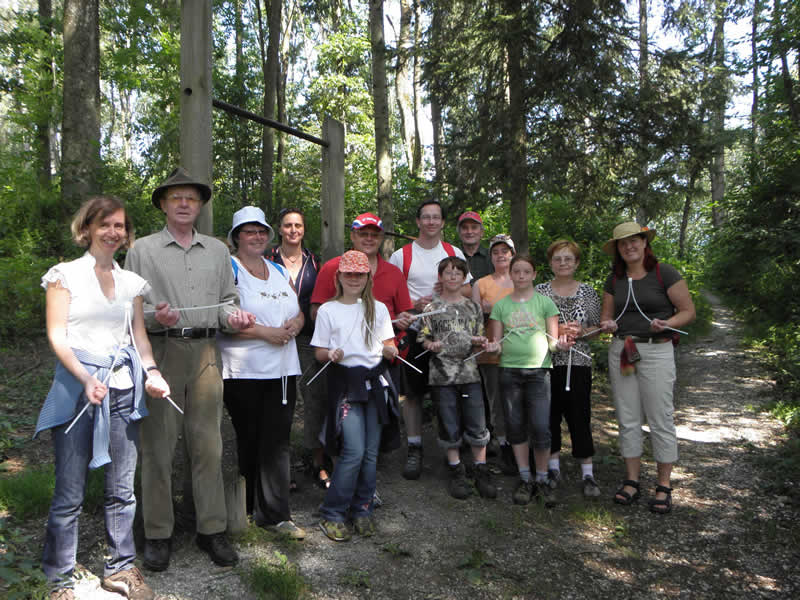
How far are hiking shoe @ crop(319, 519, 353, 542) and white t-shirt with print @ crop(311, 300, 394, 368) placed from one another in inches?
42.5

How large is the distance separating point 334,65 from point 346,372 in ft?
65.9

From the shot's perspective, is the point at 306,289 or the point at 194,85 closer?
the point at 194,85

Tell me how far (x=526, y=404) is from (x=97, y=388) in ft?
10.4

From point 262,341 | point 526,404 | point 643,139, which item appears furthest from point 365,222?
point 643,139

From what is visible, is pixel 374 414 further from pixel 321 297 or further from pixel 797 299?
pixel 797 299

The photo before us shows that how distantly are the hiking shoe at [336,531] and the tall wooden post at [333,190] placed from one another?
2.63 metres

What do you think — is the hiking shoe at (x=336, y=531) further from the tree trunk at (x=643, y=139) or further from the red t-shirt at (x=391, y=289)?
the tree trunk at (x=643, y=139)

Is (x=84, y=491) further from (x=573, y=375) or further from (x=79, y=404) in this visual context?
(x=573, y=375)

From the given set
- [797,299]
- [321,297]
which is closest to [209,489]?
[321,297]

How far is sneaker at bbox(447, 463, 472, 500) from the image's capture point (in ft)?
15.3

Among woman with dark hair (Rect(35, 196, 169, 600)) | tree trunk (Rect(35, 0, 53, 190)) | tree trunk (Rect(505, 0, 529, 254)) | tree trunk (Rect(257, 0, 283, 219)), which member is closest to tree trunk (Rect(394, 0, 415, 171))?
tree trunk (Rect(257, 0, 283, 219))

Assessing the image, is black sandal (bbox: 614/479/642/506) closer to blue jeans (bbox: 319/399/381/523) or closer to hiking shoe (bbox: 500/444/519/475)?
hiking shoe (bbox: 500/444/519/475)

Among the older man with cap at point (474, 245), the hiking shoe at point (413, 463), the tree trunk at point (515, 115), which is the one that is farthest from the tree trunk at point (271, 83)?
the hiking shoe at point (413, 463)

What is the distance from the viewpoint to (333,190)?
18.5ft
